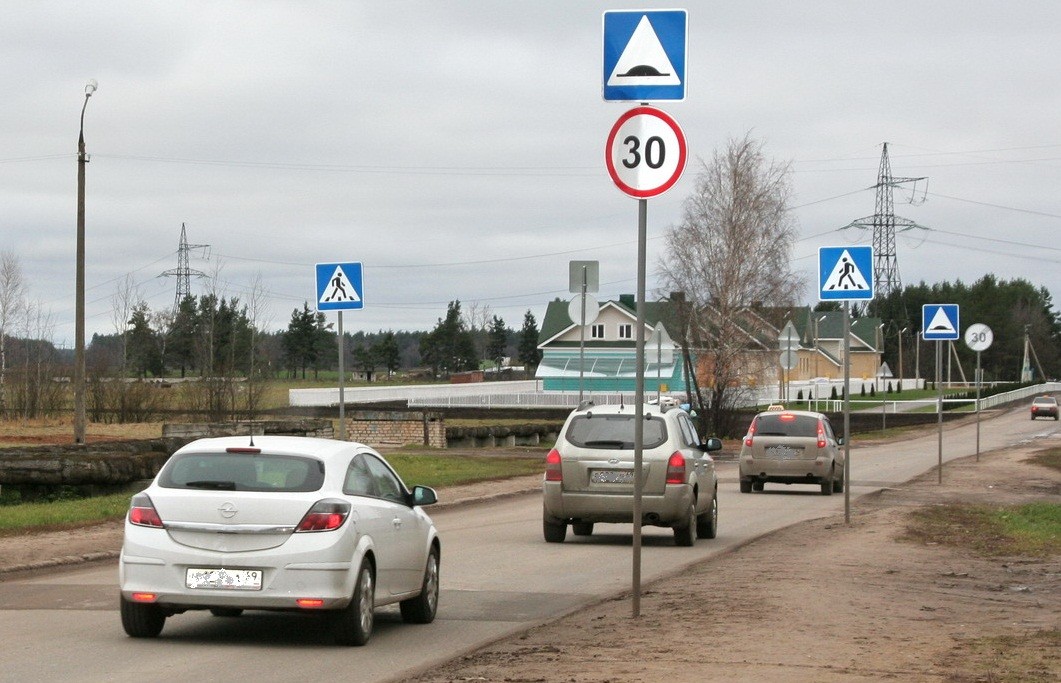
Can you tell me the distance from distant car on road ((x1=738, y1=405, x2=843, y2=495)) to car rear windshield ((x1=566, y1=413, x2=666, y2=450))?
11.4 metres

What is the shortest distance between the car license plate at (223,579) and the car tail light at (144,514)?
0.43m

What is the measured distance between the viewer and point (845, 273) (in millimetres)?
19594

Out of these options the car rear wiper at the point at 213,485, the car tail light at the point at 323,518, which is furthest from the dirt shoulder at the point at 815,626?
the car rear wiper at the point at 213,485

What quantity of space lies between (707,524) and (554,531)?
2109mm

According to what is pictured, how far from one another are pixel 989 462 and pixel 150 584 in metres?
35.3

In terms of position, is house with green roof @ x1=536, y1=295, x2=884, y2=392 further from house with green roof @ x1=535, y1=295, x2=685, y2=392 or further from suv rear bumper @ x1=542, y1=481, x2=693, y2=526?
suv rear bumper @ x1=542, y1=481, x2=693, y2=526

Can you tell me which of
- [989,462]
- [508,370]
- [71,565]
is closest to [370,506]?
[71,565]

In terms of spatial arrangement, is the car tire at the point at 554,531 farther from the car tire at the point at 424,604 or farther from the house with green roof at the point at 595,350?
the house with green roof at the point at 595,350

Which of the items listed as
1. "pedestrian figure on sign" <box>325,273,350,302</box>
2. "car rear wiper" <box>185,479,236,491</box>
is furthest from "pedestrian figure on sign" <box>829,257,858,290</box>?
"car rear wiper" <box>185,479,236,491</box>

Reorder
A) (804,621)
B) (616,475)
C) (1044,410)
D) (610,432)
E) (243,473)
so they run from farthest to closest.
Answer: (1044,410) < (610,432) < (616,475) < (804,621) < (243,473)

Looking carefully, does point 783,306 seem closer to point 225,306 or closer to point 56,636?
point 225,306

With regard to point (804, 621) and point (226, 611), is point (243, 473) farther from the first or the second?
point (804, 621)

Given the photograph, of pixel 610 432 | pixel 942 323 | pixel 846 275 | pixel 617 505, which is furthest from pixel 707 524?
pixel 942 323

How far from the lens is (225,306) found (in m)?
64.1
